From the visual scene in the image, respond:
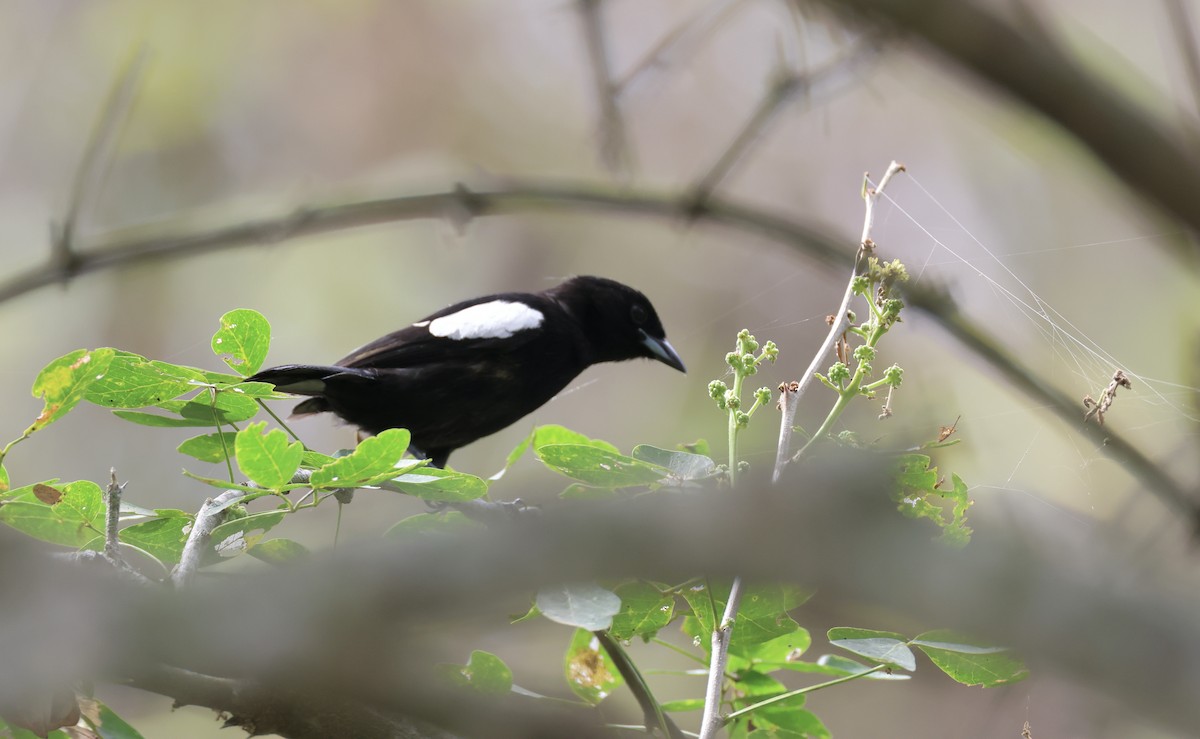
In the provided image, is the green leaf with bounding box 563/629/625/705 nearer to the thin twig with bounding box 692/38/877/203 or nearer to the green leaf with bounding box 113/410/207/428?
the green leaf with bounding box 113/410/207/428

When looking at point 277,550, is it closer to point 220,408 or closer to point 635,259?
point 220,408

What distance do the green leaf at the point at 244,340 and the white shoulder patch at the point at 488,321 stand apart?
6.71 ft

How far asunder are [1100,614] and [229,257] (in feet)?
28.3

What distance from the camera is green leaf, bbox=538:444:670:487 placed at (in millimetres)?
1792

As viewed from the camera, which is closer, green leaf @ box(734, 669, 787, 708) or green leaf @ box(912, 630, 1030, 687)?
green leaf @ box(912, 630, 1030, 687)

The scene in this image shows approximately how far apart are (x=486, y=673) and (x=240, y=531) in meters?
0.54

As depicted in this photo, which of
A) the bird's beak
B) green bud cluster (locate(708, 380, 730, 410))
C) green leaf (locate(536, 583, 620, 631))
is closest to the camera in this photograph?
green leaf (locate(536, 583, 620, 631))

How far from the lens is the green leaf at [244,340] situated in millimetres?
2205

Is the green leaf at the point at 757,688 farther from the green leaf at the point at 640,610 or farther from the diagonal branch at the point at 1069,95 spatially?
the diagonal branch at the point at 1069,95

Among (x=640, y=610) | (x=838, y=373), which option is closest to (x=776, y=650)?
(x=640, y=610)

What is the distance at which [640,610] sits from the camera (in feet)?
6.32

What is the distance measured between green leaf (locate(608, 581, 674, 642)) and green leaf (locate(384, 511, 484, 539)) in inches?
11.9

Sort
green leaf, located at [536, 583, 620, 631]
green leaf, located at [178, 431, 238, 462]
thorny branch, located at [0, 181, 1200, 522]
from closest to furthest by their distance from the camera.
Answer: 1. green leaf, located at [536, 583, 620, 631]
2. green leaf, located at [178, 431, 238, 462]
3. thorny branch, located at [0, 181, 1200, 522]

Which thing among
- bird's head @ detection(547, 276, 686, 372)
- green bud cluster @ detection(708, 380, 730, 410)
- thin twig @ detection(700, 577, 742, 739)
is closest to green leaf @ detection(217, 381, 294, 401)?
green bud cluster @ detection(708, 380, 730, 410)
